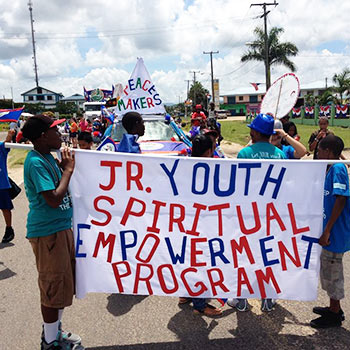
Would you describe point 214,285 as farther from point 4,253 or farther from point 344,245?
point 4,253

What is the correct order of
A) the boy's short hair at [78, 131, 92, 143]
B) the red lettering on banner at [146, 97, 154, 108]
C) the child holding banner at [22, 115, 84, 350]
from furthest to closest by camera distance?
the red lettering on banner at [146, 97, 154, 108] → the boy's short hair at [78, 131, 92, 143] → the child holding banner at [22, 115, 84, 350]

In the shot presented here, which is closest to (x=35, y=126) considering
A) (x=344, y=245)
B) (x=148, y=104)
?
(x=344, y=245)

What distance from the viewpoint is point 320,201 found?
3.08 metres

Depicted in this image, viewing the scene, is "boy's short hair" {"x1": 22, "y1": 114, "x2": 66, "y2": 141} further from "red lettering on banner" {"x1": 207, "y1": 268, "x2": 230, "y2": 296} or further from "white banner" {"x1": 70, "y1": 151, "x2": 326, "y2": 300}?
"red lettering on banner" {"x1": 207, "y1": 268, "x2": 230, "y2": 296}

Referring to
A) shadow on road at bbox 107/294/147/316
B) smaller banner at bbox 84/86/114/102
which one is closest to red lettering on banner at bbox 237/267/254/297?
shadow on road at bbox 107/294/147/316

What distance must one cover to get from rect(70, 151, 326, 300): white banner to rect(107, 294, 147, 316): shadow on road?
2.20 feet

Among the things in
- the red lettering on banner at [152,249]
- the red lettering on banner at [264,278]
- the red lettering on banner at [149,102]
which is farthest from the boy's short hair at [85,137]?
the red lettering on banner at [149,102]

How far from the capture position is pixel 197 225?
123 inches

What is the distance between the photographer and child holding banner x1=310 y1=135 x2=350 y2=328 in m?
3.03

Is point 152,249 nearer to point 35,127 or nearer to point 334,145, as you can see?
point 35,127

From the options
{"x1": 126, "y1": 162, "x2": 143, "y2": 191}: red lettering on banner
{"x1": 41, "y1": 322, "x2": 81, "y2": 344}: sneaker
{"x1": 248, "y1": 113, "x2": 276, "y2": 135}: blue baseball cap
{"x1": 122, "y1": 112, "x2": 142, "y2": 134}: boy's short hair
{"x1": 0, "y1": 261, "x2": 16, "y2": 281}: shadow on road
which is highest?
{"x1": 122, "y1": 112, "x2": 142, "y2": 134}: boy's short hair

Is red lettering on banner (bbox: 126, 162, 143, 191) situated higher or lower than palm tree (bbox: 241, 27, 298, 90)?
lower

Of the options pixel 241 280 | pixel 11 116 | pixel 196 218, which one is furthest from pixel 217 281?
pixel 11 116

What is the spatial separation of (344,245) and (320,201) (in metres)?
0.44
